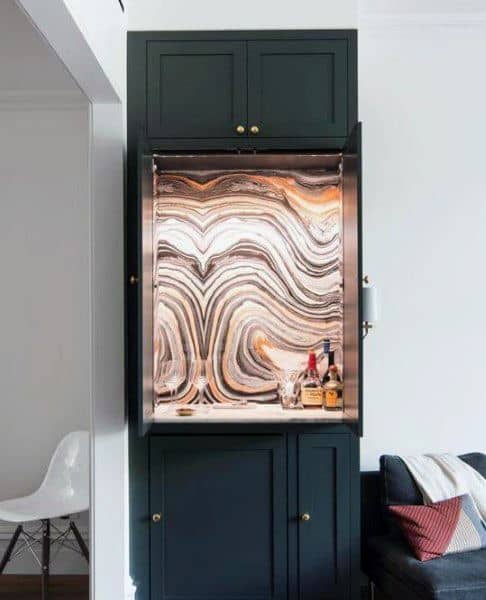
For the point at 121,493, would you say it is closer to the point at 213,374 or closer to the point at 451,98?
the point at 213,374

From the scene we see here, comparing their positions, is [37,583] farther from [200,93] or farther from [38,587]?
[200,93]

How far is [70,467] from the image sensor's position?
3371 millimetres

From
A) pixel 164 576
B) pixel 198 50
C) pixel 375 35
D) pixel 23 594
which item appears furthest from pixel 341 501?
pixel 375 35

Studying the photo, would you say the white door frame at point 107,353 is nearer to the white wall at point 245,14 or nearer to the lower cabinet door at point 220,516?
the lower cabinet door at point 220,516

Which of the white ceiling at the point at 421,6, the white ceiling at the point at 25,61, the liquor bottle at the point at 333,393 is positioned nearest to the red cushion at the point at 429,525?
the liquor bottle at the point at 333,393

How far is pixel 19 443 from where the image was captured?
3562 mm

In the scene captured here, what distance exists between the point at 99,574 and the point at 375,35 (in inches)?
108

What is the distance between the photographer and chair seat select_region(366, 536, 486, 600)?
2.28 metres

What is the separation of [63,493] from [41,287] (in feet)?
3.65

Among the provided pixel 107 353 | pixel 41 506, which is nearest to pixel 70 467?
pixel 41 506

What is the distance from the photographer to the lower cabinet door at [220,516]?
8.70 feet

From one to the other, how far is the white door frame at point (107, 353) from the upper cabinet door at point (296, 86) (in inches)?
22.7

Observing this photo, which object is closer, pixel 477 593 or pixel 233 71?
pixel 477 593

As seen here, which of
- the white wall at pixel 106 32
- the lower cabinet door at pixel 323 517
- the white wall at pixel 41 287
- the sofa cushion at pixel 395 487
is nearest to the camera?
the white wall at pixel 106 32
